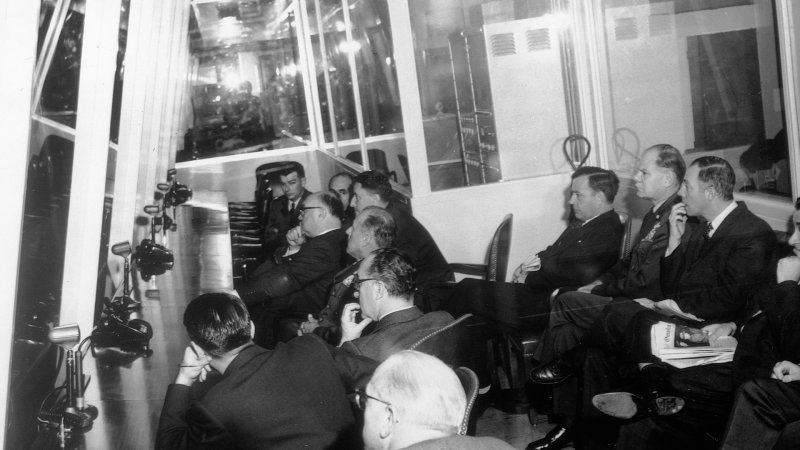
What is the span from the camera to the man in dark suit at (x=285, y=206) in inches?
241

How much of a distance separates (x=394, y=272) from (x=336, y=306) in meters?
0.81

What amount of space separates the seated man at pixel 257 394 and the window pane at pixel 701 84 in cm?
241

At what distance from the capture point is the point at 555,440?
11.2 ft

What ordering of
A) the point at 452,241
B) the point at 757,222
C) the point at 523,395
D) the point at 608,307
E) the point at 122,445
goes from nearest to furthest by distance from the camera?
the point at 122,445
the point at 757,222
the point at 608,307
the point at 523,395
the point at 452,241

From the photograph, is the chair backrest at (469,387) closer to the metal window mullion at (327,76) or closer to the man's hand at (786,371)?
the man's hand at (786,371)

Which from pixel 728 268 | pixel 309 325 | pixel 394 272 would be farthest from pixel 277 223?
pixel 728 268

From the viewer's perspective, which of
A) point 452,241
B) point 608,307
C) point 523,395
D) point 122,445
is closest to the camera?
point 122,445

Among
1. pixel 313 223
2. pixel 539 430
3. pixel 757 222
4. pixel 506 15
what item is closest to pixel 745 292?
pixel 757 222

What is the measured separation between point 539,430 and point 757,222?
1284 millimetres

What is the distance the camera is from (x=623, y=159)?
559cm

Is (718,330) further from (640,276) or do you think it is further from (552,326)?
(552,326)

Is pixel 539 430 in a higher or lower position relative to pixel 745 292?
lower

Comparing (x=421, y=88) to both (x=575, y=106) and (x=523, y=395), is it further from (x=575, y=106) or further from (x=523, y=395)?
(x=523, y=395)

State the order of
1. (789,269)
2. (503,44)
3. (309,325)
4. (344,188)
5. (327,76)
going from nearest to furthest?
(789,269) → (309,325) → (344,188) → (503,44) → (327,76)
